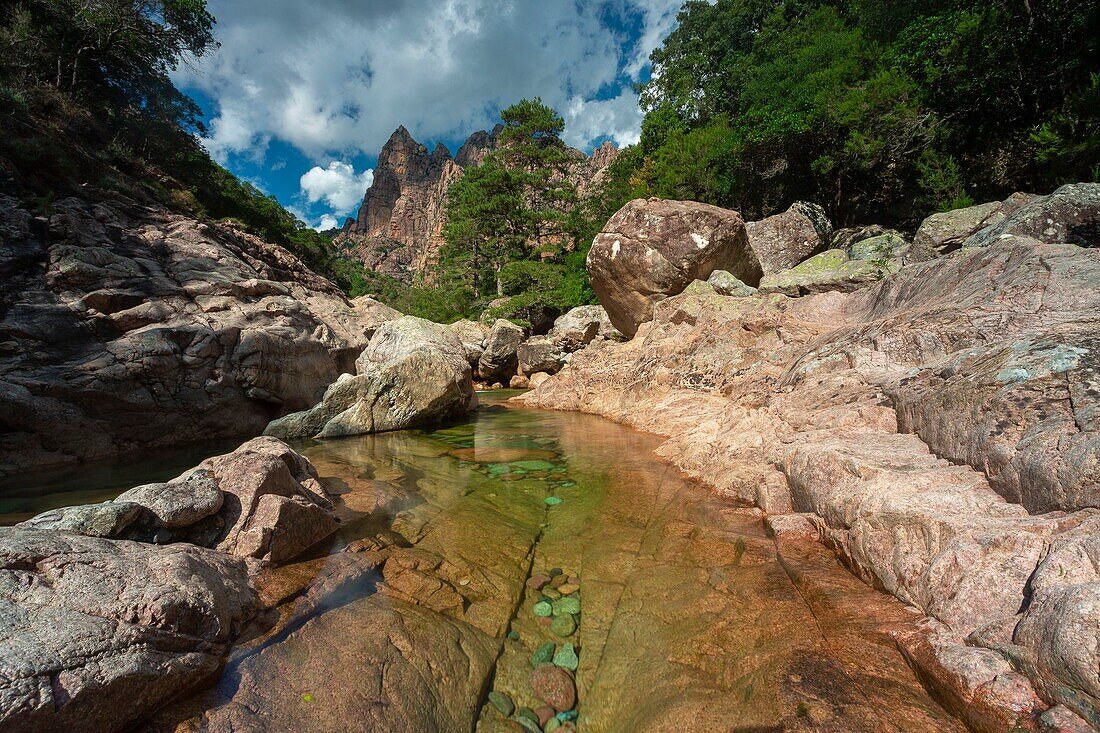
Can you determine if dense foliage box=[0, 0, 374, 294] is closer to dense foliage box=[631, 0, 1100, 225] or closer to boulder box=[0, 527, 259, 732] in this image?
boulder box=[0, 527, 259, 732]

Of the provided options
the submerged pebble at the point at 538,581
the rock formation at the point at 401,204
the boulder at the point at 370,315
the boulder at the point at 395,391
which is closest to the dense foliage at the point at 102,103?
the boulder at the point at 370,315

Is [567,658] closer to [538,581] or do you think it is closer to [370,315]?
[538,581]

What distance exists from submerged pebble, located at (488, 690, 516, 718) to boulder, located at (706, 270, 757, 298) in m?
10.1

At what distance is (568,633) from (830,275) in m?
9.58

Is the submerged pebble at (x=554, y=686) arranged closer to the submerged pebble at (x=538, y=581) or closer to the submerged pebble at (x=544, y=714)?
the submerged pebble at (x=544, y=714)

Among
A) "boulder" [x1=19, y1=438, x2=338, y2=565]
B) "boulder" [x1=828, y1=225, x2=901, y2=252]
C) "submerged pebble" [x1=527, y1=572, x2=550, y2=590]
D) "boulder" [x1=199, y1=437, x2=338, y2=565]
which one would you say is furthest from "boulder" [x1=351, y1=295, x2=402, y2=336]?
"boulder" [x1=828, y1=225, x2=901, y2=252]

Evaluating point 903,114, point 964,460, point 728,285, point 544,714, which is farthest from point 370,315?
point 903,114

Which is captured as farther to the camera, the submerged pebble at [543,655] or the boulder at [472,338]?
the boulder at [472,338]

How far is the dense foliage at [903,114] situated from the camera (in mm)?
10102

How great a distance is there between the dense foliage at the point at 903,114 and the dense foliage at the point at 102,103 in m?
18.5

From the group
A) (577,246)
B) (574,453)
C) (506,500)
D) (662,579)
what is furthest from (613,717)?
(577,246)

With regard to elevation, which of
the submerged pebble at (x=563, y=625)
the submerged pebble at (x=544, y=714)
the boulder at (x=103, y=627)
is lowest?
the submerged pebble at (x=544, y=714)

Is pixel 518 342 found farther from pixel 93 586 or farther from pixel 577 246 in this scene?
pixel 93 586

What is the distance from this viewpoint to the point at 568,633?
7.98 ft
